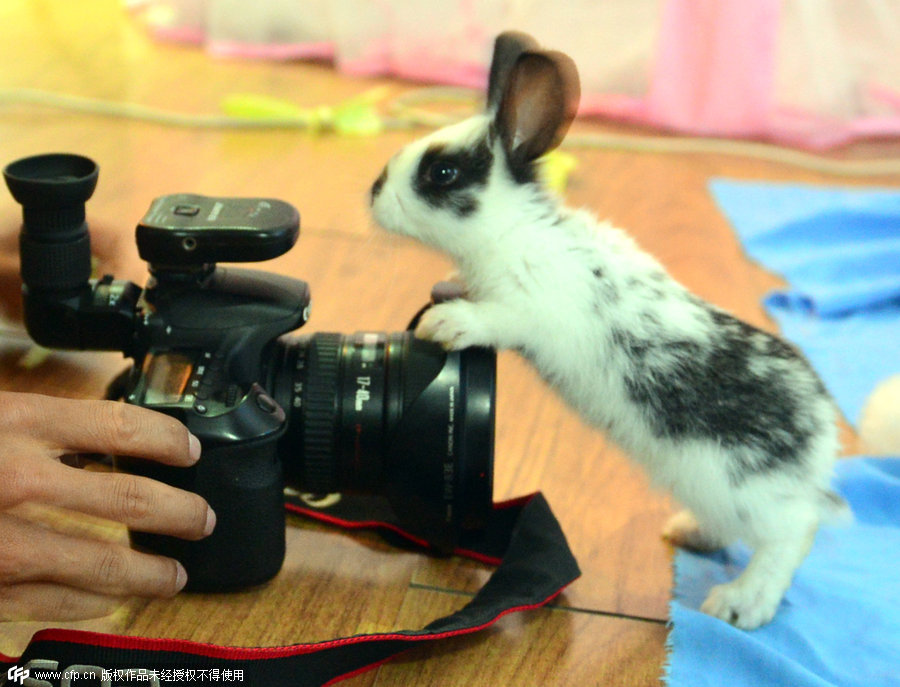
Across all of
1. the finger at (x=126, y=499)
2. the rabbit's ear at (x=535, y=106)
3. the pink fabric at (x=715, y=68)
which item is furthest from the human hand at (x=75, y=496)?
the pink fabric at (x=715, y=68)

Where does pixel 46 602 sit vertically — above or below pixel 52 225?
below

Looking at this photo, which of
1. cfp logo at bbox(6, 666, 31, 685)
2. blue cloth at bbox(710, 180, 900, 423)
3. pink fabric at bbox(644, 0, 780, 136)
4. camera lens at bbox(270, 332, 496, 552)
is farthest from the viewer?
pink fabric at bbox(644, 0, 780, 136)

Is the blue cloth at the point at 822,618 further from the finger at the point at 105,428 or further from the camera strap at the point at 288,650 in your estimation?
the finger at the point at 105,428

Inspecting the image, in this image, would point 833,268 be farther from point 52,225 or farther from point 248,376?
point 52,225

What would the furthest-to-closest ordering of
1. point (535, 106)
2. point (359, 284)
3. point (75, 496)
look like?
point (359, 284) → point (535, 106) → point (75, 496)

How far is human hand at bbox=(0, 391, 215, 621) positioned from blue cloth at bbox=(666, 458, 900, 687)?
0.42m

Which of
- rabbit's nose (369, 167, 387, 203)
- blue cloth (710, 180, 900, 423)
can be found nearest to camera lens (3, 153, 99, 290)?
rabbit's nose (369, 167, 387, 203)

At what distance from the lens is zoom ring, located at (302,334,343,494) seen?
83cm

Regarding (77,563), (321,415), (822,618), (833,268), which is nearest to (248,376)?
(321,415)

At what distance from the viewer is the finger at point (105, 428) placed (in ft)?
2.37

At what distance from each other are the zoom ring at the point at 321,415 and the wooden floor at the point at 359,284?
4.3 inches

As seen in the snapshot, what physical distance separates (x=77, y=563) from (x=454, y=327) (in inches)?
13.2

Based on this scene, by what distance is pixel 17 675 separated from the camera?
0.72 m

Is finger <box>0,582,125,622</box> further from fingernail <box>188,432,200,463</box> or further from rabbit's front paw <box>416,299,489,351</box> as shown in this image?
rabbit's front paw <box>416,299,489,351</box>
